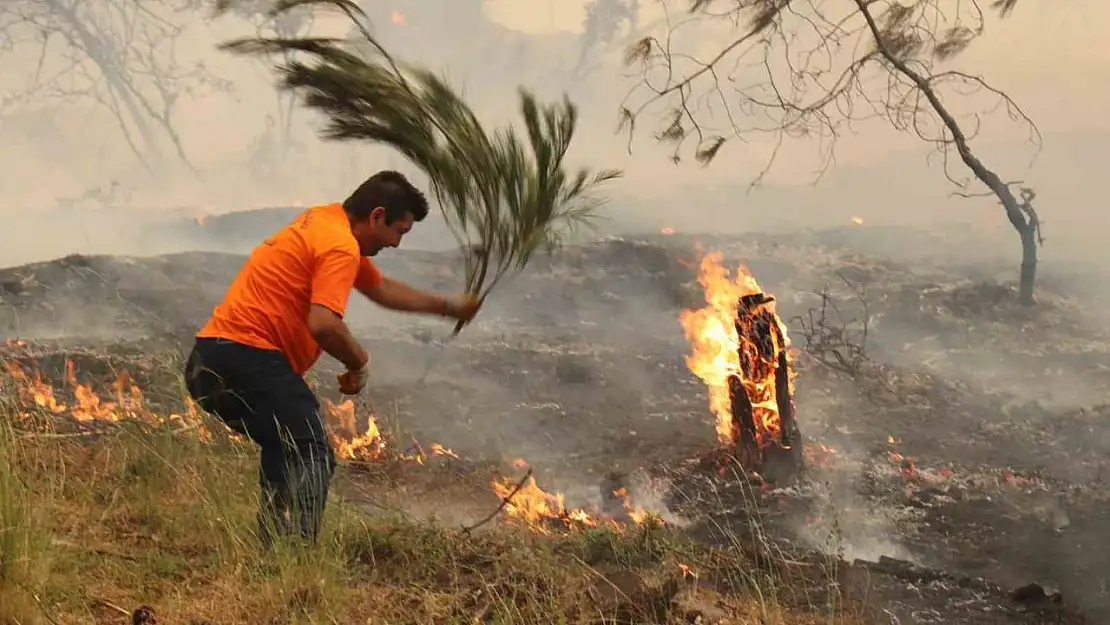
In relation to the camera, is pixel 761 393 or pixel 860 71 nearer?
pixel 761 393

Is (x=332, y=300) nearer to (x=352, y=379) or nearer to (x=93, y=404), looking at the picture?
(x=352, y=379)

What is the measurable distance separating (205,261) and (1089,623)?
666cm

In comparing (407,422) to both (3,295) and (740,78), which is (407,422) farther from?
(740,78)

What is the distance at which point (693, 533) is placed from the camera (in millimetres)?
3074

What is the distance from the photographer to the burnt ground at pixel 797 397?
303cm

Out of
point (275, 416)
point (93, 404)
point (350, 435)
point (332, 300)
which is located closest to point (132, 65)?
point (93, 404)

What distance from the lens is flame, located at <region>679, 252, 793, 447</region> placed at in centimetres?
363

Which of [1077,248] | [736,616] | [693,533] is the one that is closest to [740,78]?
[1077,248]

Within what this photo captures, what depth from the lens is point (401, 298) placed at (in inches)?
89.6

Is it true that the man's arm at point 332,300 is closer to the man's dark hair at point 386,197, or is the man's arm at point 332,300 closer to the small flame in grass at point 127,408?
the man's dark hair at point 386,197

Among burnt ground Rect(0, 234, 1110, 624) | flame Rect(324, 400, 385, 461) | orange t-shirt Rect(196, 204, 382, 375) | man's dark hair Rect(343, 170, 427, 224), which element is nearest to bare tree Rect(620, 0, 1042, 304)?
burnt ground Rect(0, 234, 1110, 624)

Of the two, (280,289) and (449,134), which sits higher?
(449,134)

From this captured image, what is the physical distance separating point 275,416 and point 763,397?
98.2 inches

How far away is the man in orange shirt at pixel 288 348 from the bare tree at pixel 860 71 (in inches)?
123
